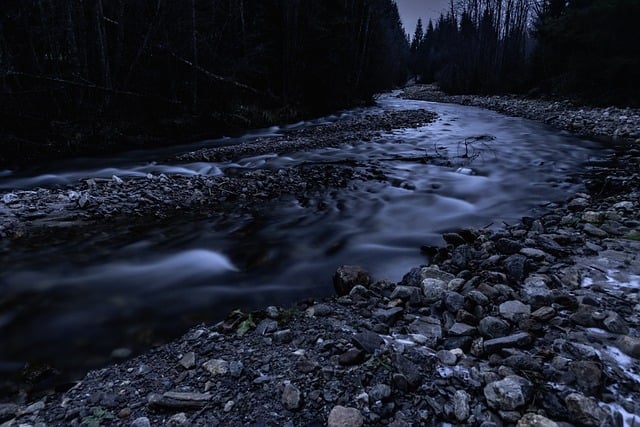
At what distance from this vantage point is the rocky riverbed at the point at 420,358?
1.84 meters

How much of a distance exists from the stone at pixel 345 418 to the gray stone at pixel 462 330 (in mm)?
921

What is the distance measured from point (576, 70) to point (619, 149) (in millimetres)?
12726

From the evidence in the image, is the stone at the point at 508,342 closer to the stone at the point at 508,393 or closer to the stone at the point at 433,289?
the stone at the point at 508,393

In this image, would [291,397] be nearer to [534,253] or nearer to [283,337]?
[283,337]

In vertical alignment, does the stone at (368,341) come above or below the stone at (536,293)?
below

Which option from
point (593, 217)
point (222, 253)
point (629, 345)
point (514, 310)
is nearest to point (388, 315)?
point (514, 310)

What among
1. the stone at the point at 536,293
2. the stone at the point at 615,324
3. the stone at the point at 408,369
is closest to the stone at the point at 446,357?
the stone at the point at 408,369

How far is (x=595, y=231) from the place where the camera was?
4.03m

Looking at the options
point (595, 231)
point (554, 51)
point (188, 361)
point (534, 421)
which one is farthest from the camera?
point (554, 51)

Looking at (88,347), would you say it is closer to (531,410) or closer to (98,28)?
(531,410)

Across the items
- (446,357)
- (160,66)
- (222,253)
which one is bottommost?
(222,253)

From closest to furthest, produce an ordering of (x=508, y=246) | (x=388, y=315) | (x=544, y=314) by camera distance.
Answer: (x=544, y=314)
(x=388, y=315)
(x=508, y=246)

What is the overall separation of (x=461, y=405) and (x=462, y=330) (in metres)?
0.68

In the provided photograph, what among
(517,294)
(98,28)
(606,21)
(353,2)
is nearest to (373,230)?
(517,294)
